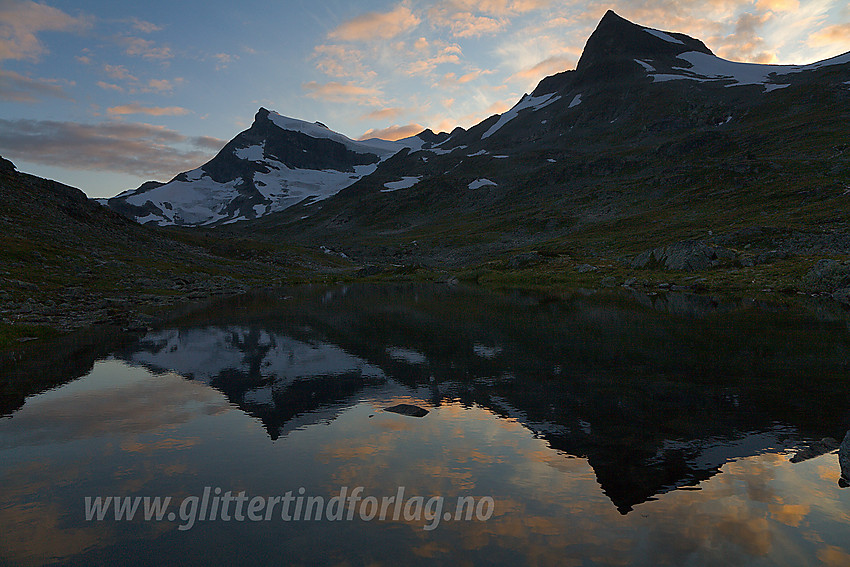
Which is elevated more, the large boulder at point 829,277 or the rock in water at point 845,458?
the large boulder at point 829,277

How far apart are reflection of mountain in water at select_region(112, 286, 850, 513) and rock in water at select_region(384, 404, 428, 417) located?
1.39 meters

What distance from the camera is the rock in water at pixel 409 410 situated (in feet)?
54.6

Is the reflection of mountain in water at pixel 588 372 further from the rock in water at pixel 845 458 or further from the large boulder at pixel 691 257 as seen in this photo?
the large boulder at pixel 691 257

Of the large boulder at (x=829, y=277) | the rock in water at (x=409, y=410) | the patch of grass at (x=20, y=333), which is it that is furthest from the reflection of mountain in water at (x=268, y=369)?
→ the large boulder at (x=829, y=277)

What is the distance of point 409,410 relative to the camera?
1702 cm

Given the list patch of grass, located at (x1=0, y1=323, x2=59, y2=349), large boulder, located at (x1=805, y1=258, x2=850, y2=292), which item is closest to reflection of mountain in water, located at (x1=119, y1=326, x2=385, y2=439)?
patch of grass, located at (x1=0, y1=323, x2=59, y2=349)

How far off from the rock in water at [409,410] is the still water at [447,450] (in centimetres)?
49

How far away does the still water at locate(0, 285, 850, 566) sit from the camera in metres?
8.80

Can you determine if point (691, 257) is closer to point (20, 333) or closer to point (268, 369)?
point (268, 369)

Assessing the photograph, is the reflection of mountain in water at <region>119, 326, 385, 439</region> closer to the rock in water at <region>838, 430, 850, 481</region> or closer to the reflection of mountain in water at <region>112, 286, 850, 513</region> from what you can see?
the reflection of mountain in water at <region>112, 286, 850, 513</region>

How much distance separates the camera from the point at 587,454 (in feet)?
41.6

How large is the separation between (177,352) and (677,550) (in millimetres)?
26689

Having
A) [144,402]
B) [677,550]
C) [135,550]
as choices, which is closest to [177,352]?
[144,402]

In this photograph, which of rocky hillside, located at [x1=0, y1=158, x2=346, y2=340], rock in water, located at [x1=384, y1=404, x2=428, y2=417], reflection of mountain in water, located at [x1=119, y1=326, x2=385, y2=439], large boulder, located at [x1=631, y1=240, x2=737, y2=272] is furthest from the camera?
large boulder, located at [x1=631, y1=240, x2=737, y2=272]
